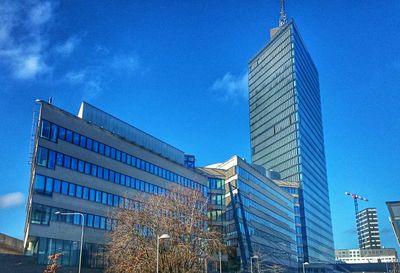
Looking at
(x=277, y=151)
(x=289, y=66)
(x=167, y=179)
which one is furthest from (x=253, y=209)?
(x=289, y=66)

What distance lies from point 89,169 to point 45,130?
8413 millimetres

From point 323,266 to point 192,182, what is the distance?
328 feet

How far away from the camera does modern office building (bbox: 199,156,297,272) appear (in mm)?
89000

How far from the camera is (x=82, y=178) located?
2267 inches

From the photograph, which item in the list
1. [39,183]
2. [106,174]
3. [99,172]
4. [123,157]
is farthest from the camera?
[123,157]

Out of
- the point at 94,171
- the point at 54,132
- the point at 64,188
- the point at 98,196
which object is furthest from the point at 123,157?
the point at 54,132

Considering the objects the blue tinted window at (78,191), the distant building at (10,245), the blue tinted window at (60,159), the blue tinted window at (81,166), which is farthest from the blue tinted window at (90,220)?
the distant building at (10,245)

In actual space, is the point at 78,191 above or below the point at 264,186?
below

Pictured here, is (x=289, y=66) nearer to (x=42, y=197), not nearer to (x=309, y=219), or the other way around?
(x=309, y=219)

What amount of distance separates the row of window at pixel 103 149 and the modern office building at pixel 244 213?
1148 cm

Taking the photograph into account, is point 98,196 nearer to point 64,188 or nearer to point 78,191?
point 78,191

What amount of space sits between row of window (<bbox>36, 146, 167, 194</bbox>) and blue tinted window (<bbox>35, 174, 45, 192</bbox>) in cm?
148

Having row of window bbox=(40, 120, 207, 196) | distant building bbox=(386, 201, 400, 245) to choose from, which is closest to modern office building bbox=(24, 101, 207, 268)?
row of window bbox=(40, 120, 207, 196)

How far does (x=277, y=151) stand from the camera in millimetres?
186750
